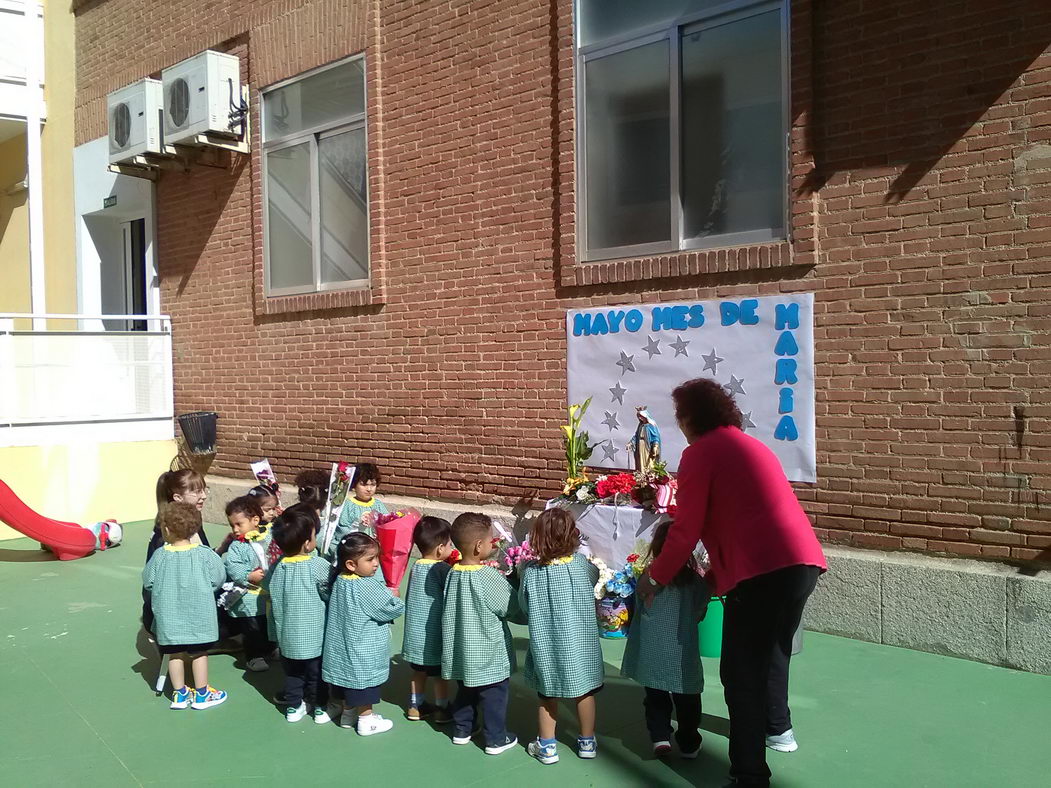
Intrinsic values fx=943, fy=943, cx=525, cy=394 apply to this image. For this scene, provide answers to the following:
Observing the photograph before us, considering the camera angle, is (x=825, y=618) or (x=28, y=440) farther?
(x=28, y=440)

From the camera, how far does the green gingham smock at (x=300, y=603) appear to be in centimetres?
478

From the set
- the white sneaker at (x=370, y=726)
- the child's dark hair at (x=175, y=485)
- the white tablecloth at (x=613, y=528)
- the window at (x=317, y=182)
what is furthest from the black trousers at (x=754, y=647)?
the window at (x=317, y=182)

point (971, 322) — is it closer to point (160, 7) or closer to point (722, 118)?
point (722, 118)

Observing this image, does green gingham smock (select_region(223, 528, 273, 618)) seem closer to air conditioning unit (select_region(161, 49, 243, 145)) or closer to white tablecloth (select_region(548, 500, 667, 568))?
white tablecloth (select_region(548, 500, 667, 568))

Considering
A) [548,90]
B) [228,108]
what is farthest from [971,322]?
[228,108]

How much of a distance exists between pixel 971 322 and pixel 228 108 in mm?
8426

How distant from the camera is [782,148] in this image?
645 cm

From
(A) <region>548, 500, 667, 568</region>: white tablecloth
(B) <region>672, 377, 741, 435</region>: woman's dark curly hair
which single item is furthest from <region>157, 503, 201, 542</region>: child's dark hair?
(A) <region>548, 500, 667, 568</region>: white tablecloth

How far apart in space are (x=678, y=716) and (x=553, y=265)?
4319 mm

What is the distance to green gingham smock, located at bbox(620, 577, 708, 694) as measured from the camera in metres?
4.11

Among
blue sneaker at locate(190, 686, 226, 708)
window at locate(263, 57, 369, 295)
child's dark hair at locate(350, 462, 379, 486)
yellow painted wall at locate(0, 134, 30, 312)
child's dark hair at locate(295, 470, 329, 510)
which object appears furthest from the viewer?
yellow painted wall at locate(0, 134, 30, 312)

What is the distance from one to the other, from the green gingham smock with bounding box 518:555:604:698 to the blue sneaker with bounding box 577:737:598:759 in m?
0.27

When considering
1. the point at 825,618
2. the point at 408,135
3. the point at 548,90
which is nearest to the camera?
the point at 825,618

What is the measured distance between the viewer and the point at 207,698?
5148 mm
